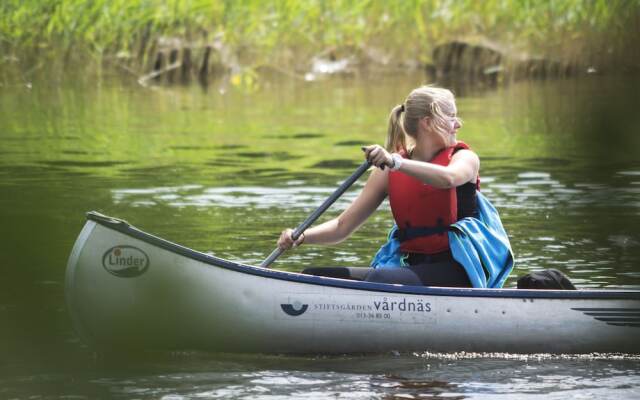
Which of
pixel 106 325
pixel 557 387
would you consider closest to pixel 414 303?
pixel 557 387

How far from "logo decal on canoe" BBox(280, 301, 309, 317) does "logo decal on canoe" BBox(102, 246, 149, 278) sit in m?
0.53

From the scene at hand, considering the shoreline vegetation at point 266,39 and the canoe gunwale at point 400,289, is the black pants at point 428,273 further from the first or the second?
the shoreline vegetation at point 266,39

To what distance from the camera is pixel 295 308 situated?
459 centimetres

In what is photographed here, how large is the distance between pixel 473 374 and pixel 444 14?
629 inches

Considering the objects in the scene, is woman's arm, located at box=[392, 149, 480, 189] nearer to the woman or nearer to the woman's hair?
the woman

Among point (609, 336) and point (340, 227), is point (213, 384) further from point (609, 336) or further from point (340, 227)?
point (609, 336)

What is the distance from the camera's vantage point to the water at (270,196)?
2.31 meters

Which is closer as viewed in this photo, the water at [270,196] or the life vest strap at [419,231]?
the water at [270,196]

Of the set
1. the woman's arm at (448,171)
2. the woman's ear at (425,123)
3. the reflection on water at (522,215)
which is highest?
the woman's ear at (425,123)

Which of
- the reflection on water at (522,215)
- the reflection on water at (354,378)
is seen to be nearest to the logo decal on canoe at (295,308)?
the reflection on water at (354,378)

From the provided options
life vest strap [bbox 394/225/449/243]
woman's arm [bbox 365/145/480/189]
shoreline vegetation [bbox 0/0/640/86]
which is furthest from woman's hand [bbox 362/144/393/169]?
shoreline vegetation [bbox 0/0/640/86]

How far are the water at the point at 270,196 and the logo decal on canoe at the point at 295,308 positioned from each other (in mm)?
188

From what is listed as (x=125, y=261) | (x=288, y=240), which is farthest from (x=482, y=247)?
(x=125, y=261)

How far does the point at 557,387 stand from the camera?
167 inches
